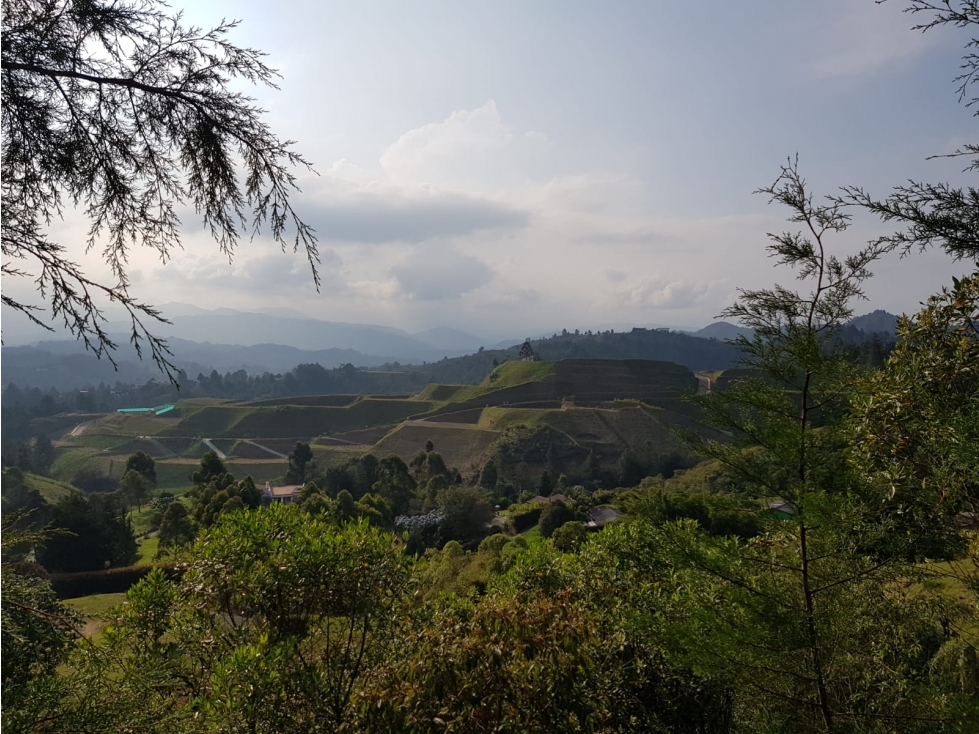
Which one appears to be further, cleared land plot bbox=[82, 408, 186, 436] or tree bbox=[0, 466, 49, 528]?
cleared land plot bbox=[82, 408, 186, 436]

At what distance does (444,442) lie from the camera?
59.1m

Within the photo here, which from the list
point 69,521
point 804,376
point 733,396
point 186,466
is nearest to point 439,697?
point 733,396

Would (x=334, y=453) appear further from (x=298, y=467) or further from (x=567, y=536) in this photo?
(x=567, y=536)

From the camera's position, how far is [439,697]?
14.1 ft

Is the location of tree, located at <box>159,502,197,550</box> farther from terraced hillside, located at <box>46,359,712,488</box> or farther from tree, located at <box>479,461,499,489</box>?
terraced hillside, located at <box>46,359,712,488</box>

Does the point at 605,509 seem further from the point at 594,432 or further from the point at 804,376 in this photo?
the point at 804,376

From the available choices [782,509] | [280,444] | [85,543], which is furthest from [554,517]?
[280,444]

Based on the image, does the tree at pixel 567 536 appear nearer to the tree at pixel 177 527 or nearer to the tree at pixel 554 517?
the tree at pixel 554 517

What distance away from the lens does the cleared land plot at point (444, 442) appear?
55531mm

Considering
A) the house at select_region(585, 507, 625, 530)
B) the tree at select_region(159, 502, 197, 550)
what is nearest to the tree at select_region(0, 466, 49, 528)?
the tree at select_region(159, 502, 197, 550)

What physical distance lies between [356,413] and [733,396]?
240 feet

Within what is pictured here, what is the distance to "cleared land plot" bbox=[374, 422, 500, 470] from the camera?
182 feet

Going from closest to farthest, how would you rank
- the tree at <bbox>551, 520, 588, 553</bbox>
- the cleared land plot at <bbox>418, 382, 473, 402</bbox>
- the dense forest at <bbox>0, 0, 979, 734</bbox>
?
1. the dense forest at <bbox>0, 0, 979, 734</bbox>
2. the tree at <bbox>551, 520, 588, 553</bbox>
3. the cleared land plot at <bbox>418, 382, 473, 402</bbox>

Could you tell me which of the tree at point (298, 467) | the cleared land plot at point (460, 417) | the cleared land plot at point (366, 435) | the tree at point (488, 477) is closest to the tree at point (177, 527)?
the tree at point (298, 467)
